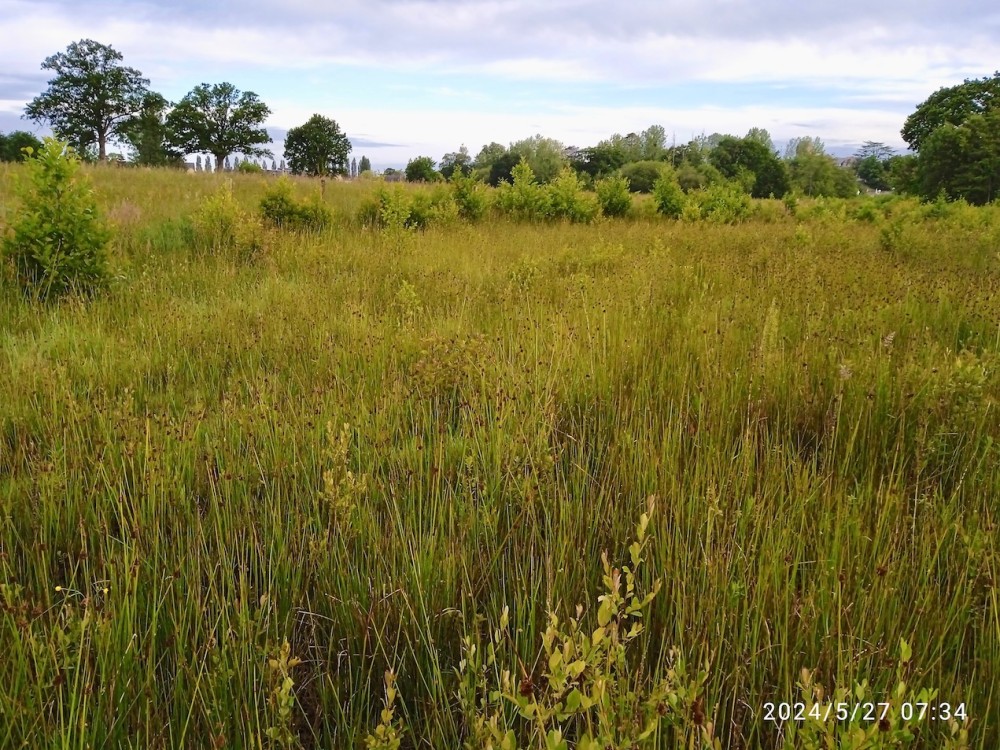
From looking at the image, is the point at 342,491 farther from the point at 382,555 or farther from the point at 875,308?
the point at 875,308

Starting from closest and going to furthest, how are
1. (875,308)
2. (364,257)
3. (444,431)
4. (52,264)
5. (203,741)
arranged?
1. (203,741)
2. (444,431)
3. (875,308)
4. (52,264)
5. (364,257)

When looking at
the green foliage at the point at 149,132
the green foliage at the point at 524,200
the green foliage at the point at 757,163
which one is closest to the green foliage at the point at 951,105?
the green foliage at the point at 757,163

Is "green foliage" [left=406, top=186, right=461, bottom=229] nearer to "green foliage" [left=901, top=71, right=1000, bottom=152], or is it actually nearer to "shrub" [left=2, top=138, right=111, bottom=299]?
"shrub" [left=2, top=138, right=111, bottom=299]

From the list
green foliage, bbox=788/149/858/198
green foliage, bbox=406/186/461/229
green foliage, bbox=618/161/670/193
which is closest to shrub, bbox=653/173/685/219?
green foliage, bbox=406/186/461/229

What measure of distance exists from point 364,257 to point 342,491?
555 centimetres

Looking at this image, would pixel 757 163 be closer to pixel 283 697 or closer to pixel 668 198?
pixel 668 198

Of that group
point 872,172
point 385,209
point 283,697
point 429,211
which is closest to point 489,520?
point 283,697

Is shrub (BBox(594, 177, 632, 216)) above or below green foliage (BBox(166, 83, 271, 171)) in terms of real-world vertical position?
below

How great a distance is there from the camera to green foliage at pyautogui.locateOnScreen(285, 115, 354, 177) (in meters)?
63.4

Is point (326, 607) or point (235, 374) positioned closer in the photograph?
point (326, 607)

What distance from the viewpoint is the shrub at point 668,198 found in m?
15.0

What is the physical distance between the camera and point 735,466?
7.73ft

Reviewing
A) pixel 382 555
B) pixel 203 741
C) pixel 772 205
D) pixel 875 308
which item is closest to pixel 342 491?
pixel 382 555

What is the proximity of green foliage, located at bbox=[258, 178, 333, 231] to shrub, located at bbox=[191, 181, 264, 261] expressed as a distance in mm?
1572
